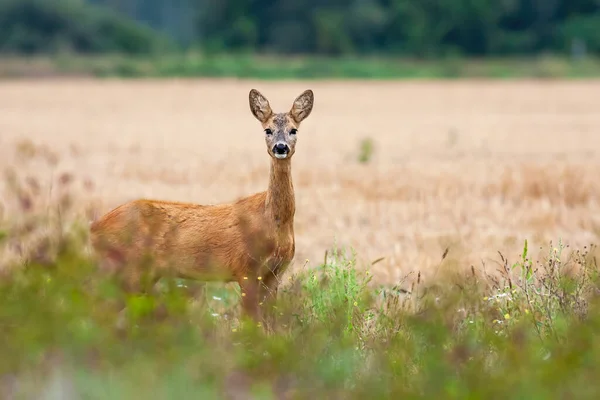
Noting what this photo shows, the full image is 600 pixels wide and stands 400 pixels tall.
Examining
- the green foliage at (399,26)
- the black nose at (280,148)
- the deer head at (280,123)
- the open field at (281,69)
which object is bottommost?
the open field at (281,69)

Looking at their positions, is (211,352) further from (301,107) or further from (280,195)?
(301,107)

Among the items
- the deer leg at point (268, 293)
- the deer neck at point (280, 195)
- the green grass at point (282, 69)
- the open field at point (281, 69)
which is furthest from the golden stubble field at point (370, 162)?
the green grass at point (282, 69)

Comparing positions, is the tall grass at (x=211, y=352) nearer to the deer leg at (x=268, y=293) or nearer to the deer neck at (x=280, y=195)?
the deer leg at (x=268, y=293)

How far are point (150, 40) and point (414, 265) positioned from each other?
7837 centimetres

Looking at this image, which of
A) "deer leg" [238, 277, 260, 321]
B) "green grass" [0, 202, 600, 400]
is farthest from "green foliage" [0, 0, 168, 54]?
"green grass" [0, 202, 600, 400]

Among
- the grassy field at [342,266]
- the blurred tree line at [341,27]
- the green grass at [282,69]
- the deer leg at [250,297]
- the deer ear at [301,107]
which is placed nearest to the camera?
the grassy field at [342,266]

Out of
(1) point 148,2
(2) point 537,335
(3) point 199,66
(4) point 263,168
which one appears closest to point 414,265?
(2) point 537,335

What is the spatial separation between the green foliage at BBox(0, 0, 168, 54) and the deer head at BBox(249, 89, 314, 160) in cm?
7210

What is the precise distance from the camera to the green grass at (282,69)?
59719 millimetres

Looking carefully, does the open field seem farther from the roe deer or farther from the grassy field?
the roe deer

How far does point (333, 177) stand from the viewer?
18.8m

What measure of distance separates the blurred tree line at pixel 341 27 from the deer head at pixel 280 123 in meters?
69.7

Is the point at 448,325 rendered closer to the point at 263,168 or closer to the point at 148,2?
the point at 263,168

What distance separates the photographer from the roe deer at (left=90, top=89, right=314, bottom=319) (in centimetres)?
685
